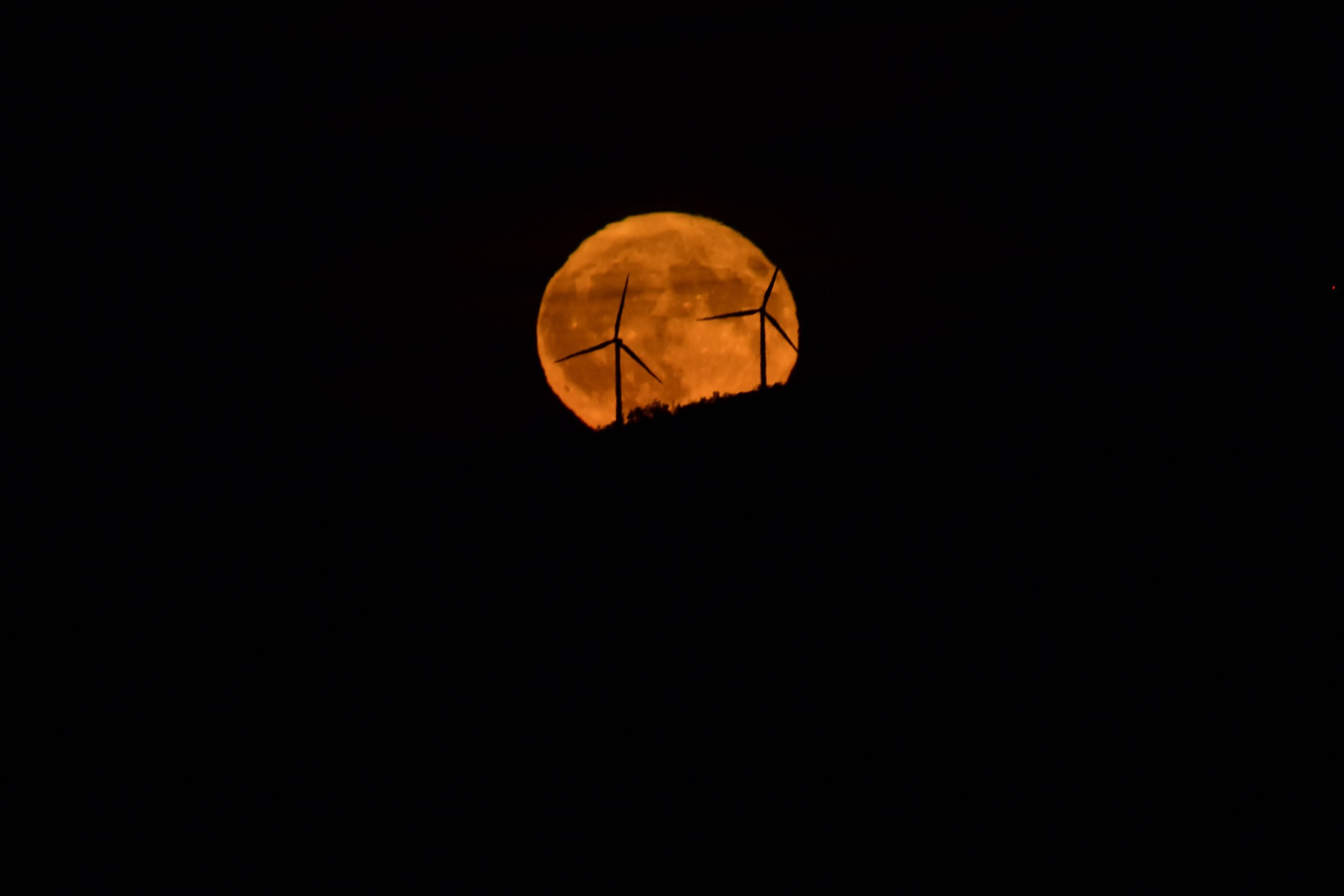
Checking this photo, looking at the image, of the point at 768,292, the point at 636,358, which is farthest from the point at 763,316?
the point at 636,358

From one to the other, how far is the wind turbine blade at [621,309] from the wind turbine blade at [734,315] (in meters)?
0.54

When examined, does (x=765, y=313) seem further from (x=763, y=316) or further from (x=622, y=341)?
(x=622, y=341)

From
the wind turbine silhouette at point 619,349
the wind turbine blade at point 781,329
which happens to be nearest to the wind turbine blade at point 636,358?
the wind turbine silhouette at point 619,349

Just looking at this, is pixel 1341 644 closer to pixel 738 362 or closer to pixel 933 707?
pixel 933 707

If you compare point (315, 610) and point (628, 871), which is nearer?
point (628, 871)

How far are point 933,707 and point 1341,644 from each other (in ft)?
4.06

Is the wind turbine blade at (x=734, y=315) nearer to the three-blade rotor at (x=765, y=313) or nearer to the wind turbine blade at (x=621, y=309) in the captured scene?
the three-blade rotor at (x=765, y=313)

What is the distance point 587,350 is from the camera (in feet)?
21.6

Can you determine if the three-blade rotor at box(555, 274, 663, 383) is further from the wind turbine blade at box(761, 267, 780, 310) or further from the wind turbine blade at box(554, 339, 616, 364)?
the wind turbine blade at box(761, 267, 780, 310)

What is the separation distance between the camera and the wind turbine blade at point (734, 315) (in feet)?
20.9

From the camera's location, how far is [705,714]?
2547 mm

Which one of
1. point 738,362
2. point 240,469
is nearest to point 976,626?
point 240,469

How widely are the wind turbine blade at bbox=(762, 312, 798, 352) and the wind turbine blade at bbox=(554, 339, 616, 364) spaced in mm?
1160

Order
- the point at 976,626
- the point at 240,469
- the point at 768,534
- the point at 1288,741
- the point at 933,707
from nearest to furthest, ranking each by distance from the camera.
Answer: the point at 1288,741, the point at 933,707, the point at 976,626, the point at 768,534, the point at 240,469
